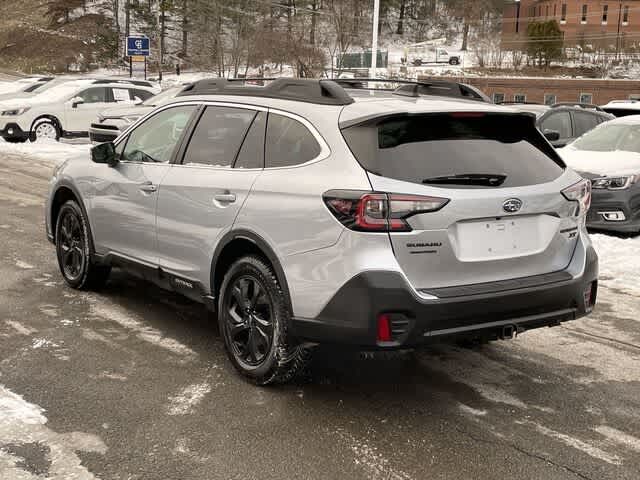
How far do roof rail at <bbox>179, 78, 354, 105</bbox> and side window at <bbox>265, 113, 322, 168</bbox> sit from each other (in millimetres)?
158

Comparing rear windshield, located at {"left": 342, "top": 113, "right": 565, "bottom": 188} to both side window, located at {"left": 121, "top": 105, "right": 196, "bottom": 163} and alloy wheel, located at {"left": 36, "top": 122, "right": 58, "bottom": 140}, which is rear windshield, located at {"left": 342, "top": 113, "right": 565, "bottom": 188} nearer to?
side window, located at {"left": 121, "top": 105, "right": 196, "bottom": 163}

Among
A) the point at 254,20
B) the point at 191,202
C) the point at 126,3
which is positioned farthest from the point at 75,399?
the point at 126,3

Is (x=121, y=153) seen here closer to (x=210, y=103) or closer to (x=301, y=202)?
(x=210, y=103)

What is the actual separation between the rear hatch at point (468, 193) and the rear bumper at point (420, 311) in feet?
0.28

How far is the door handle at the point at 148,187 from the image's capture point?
5369 mm

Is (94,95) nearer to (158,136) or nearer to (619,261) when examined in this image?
(619,261)

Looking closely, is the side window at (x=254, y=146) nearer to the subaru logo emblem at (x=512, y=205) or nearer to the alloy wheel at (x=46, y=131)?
the subaru logo emblem at (x=512, y=205)

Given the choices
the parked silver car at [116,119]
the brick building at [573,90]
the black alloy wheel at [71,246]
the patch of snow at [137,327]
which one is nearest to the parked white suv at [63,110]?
the parked silver car at [116,119]

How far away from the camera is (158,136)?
5703mm

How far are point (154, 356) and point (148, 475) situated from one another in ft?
5.33

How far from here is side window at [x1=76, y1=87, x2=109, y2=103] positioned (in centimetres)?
2114

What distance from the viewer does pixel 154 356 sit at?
5086 mm

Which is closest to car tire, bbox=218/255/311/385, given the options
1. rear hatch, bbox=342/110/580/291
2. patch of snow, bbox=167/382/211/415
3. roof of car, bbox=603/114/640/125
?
patch of snow, bbox=167/382/211/415

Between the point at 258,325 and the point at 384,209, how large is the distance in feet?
3.75
